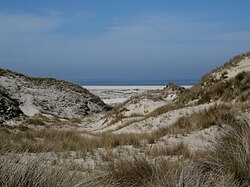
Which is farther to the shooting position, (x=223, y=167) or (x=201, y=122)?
(x=201, y=122)

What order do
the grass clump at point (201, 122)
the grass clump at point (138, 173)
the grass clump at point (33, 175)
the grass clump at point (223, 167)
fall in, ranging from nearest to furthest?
the grass clump at point (33, 175) → the grass clump at point (223, 167) → the grass clump at point (138, 173) → the grass clump at point (201, 122)

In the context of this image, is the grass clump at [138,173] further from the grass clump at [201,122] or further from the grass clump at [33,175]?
the grass clump at [201,122]

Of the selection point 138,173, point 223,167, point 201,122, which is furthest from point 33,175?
point 201,122

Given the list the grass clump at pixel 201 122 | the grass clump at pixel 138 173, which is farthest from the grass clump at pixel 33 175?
the grass clump at pixel 201 122

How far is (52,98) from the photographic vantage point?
103 feet

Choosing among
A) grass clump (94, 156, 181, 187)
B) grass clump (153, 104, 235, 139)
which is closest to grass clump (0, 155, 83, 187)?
grass clump (94, 156, 181, 187)

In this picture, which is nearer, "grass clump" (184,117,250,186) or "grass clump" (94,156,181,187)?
"grass clump" (184,117,250,186)

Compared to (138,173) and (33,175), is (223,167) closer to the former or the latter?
(138,173)

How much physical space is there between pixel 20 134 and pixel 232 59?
13216 mm

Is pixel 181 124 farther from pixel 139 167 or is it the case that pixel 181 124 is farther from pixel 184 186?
pixel 184 186

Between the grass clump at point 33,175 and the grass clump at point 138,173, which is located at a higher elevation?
the grass clump at point 33,175

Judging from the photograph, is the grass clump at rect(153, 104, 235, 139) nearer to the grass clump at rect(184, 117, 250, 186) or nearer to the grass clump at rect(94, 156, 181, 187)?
the grass clump at rect(184, 117, 250, 186)

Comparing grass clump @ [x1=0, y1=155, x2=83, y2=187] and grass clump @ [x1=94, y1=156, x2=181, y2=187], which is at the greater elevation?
grass clump @ [x1=0, y1=155, x2=83, y2=187]

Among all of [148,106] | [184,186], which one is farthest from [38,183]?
[148,106]
